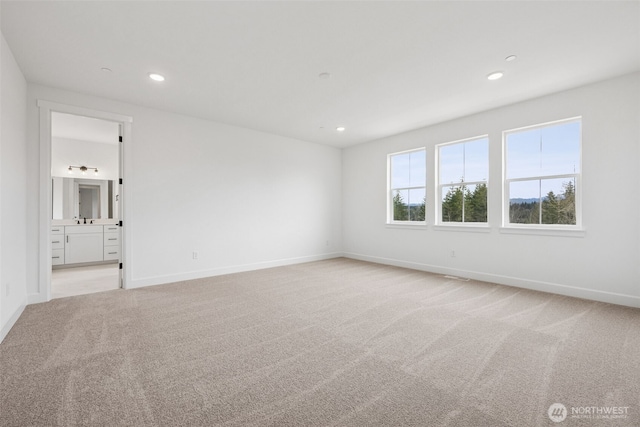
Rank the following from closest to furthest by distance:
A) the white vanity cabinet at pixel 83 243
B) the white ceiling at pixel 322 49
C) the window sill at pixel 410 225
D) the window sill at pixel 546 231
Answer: the white ceiling at pixel 322 49 < the window sill at pixel 546 231 < the window sill at pixel 410 225 < the white vanity cabinet at pixel 83 243

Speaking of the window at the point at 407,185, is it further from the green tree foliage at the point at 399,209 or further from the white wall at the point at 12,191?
the white wall at the point at 12,191

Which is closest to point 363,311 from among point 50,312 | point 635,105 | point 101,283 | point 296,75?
point 296,75

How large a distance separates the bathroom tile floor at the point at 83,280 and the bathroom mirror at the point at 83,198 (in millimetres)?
1254

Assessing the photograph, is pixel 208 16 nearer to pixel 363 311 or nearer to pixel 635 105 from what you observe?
pixel 363 311

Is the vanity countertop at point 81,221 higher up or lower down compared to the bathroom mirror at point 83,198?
lower down

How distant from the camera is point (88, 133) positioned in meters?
5.75

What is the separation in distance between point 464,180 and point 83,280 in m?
6.78

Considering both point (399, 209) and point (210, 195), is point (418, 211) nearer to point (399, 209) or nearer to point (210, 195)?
point (399, 209)

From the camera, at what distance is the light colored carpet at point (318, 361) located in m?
1.58

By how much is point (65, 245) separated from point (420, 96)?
7.26 metres

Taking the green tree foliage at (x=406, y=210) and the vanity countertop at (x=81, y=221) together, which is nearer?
the green tree foliage at (x=406, y=210)

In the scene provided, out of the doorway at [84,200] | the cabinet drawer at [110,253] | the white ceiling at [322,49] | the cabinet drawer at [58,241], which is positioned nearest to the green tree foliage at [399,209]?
the white ceiling at [322,49]

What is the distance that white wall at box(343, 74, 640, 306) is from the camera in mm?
3311

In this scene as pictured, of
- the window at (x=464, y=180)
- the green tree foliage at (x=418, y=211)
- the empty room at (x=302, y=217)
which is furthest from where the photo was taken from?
the green tree foliage at (x=418, y=211)
